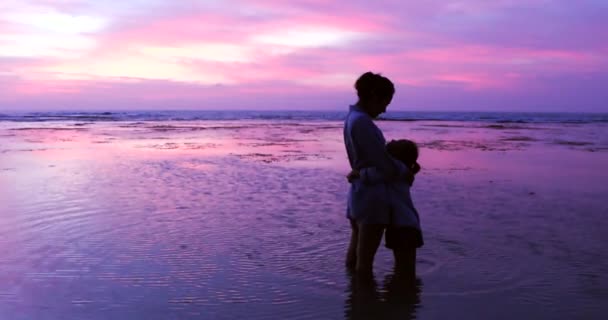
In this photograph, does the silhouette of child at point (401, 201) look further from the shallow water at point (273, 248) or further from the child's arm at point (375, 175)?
the shallow water at point (273, 248)

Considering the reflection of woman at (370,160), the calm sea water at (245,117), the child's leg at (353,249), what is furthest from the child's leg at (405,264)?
the calm sea water at (245,117)

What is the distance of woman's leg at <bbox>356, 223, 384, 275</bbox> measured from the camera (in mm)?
4656

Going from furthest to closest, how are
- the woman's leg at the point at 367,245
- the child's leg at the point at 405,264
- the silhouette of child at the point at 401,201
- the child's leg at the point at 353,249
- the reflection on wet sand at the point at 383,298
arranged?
the child's leg at the point at 353,249
the child's leg at the point at 405,264
the woman's leg at the point at 367,245
the silhouette of child at the point at 401,201
the reflection on wet sand at the point at 383,298

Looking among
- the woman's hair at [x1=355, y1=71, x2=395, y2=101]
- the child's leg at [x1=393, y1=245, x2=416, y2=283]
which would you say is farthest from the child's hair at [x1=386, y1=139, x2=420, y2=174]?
the child's leg at [x1=393, y1=245, x2=416, y2=283]

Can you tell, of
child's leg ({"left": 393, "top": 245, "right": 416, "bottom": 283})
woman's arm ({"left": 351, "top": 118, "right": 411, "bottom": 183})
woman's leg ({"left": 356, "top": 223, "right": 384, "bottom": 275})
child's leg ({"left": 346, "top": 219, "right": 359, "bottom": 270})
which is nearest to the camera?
woman's arm ({"left": 351, "top": 118, "right": 411, "bottom": 183})

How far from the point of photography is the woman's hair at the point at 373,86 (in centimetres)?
441

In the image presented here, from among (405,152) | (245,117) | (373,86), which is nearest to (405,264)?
(405,152)

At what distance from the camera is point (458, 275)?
493cm

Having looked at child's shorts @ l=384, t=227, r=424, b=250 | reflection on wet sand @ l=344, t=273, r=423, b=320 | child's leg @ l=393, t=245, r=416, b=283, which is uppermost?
child's shorts @ l=384, t=227, r=424, b=250

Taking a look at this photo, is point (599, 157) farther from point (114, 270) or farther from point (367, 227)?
point (114, 270)

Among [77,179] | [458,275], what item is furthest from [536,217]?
[77,179]

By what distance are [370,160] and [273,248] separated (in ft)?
6.01

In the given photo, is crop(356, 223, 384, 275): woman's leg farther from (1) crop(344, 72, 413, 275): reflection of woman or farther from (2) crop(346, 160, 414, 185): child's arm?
(2) crop(346, 160, 414, 185): child's arm

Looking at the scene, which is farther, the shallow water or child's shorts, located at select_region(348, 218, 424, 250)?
child's shorts, located at select_region(348, 218, 424, 250)
